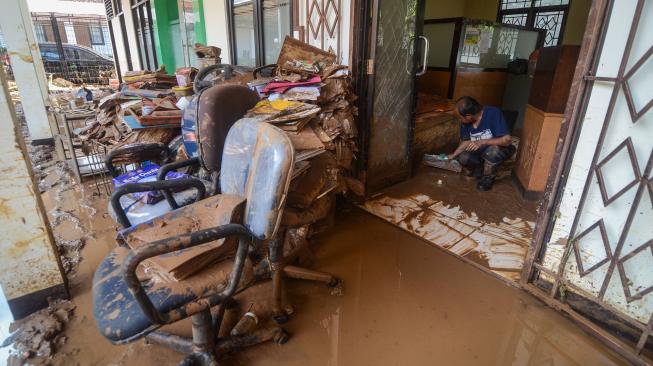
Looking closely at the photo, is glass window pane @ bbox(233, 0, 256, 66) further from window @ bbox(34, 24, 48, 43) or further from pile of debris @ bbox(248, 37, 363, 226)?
window @ bbox(34, 24, 48, 43)

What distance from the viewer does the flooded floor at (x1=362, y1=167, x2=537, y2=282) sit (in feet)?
7.63

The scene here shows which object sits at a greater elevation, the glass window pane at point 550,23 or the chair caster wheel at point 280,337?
the glass window pane at point 550,23

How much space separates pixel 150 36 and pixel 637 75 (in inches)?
311

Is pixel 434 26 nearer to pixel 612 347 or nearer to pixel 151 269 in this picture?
pixel 612 347

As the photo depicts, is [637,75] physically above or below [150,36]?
below

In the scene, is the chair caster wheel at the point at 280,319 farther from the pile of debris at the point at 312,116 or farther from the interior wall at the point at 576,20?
the interior wall at the point at 576,20

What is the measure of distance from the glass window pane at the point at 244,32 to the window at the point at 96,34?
12.6 metres

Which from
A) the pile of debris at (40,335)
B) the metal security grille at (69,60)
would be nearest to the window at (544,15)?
the pile of debris at (40,335)

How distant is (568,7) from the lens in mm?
5879

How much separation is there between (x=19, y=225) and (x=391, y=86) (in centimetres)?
280

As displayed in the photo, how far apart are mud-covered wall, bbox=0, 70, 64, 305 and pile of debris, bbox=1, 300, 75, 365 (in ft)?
0.44

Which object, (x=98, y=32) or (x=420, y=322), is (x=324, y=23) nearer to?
(x=420, y=322)

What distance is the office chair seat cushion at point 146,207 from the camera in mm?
1668

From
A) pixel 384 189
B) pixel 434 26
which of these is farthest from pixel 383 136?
pixel 434 26
